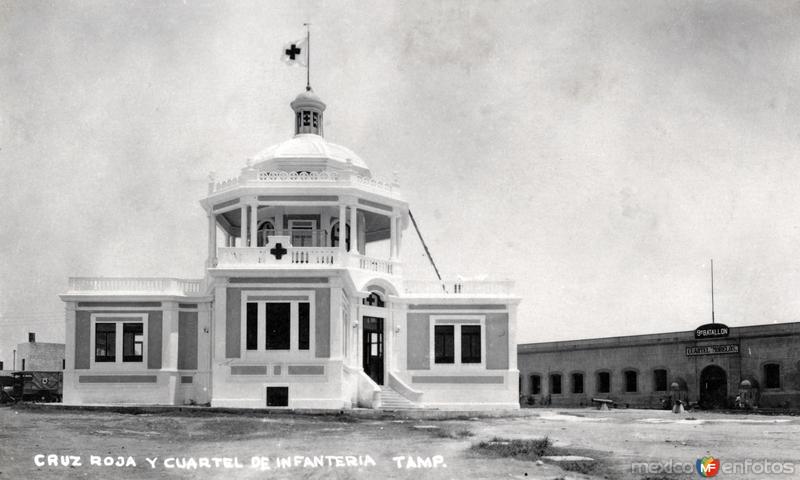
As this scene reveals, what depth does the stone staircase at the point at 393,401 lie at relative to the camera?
104ft

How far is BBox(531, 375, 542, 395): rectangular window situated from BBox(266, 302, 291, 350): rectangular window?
2788 centimetres

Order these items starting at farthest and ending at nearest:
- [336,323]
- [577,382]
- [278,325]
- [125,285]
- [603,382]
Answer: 1. [577,382]
2. [603,382]
3. [125,285]
4. [278,325]
5. [336,323]

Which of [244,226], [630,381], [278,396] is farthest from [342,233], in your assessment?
[630,381]

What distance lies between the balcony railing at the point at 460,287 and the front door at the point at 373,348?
187cm

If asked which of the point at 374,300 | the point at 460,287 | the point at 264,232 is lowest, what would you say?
the point at 374,300

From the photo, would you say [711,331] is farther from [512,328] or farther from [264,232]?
[264,232]

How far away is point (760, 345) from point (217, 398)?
2439cm

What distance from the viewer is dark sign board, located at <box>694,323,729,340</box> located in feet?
141

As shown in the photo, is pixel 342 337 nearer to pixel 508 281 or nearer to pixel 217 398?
pixel 217 398

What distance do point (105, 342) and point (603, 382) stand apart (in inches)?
1094

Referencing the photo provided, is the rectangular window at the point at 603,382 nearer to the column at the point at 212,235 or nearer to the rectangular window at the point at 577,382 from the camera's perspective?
the rectangular window at the point at 577,382

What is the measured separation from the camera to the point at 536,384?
55781 millimetres

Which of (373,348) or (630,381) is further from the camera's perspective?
(630,381)

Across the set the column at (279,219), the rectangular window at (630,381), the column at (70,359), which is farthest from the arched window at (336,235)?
the rectangular window at (630,381)
